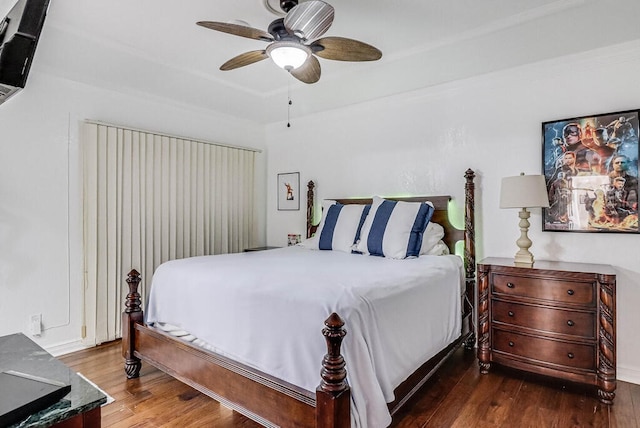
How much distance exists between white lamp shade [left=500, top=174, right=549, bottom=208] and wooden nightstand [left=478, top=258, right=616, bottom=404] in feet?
1.42

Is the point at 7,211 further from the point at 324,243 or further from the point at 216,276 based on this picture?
the point at 324,243

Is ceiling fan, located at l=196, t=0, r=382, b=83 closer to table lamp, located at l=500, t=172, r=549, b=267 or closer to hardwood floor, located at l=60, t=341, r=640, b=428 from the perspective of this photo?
table lamp, located at l=500, t=172, r=549, b=267

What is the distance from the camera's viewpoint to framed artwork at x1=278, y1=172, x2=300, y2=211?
452cm

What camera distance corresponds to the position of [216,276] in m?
2.18

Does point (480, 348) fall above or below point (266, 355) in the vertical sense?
below

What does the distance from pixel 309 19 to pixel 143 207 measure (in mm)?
2516

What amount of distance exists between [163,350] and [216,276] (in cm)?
59

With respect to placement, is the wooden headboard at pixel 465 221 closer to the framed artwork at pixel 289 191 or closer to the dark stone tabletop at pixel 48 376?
the framed artwork at pixel 289 191

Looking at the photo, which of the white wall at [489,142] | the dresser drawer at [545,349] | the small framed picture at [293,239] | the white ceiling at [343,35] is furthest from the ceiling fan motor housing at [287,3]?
the small framed picture at [293,239]

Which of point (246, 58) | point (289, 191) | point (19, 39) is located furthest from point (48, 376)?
point (289, 191)

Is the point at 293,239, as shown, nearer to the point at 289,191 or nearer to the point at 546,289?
the point at 289,191

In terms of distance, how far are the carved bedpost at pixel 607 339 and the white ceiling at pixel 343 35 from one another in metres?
1.60

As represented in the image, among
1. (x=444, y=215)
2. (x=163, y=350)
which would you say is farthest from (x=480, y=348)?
(x=163, y=350)

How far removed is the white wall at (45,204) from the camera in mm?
2805
